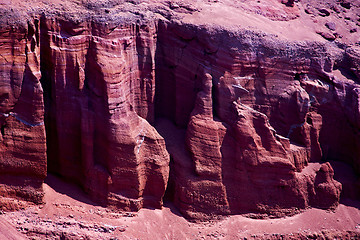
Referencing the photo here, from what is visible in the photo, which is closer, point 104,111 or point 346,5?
point 104,111

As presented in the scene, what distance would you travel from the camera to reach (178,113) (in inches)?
1014

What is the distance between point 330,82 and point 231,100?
4.64 meters

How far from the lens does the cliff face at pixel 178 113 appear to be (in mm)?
22422

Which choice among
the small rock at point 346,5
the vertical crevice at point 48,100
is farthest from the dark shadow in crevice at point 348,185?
the vertical crevice at point 48,100

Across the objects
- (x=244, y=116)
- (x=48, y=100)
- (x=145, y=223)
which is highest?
(x=244, y=116)

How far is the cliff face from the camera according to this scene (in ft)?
73.6

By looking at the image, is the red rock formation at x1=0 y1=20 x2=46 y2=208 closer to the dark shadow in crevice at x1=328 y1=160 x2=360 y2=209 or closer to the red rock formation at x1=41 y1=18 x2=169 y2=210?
the red rock formation at x1=41 y1=18 x2=169 y2=210

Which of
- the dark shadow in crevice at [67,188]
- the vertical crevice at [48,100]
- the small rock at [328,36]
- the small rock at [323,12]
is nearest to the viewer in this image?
the vertical crevice at [48,100]

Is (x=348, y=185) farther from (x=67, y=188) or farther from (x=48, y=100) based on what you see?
(x=48, y=100)

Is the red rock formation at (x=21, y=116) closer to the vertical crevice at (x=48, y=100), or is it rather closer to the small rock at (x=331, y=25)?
the vertical crevice at (x=48, y=100)

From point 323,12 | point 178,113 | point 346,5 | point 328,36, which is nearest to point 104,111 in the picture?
point 178,113

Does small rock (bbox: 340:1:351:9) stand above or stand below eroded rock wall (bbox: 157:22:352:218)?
above

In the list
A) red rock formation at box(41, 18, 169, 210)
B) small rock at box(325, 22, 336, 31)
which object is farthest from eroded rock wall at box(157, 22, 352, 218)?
small rock at box(325, 22, 336, 31)

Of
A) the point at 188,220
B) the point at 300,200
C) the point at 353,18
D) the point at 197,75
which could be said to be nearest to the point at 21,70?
the point at 197,75
